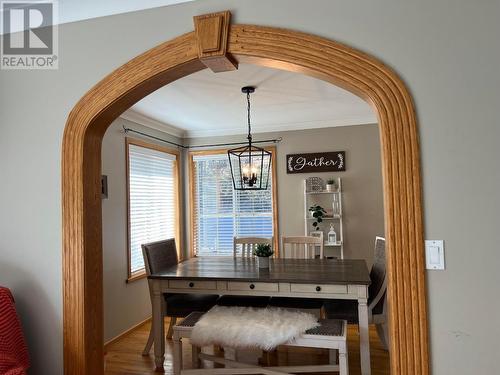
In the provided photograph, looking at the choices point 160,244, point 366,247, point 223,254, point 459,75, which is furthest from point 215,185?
point 459,75

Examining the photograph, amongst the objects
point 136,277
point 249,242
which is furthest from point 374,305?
point 136,277

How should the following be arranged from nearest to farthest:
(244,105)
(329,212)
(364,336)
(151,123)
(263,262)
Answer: (364,336) → (263,262) → (244,105) → (151,123) → (329,212)

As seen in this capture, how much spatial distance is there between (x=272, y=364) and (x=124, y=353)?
146 cm

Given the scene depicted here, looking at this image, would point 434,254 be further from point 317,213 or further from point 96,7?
point 317,213

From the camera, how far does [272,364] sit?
124 inches

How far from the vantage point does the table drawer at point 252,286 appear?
2.90 m

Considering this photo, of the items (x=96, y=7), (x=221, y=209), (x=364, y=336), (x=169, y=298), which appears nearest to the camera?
(x=96, y=7)

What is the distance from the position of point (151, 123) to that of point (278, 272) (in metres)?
2.57

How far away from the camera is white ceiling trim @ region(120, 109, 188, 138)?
4.09 m

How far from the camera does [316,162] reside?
4.95 meters

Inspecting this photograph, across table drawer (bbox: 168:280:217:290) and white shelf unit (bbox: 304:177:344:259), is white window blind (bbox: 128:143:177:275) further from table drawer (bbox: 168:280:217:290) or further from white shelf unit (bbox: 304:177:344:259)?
white shelf unit (bbox: 304:177:344:259)

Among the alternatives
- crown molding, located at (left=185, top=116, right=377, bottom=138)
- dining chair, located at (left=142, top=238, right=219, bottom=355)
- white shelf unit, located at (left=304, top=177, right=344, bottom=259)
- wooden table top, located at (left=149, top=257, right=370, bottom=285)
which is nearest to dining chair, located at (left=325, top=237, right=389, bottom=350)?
wooden table top, located at (left=149, top=257, right=370, bottom=285)

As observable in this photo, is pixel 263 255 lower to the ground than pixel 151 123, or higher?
lower

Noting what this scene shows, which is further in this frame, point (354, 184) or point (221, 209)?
point (221, 209)
